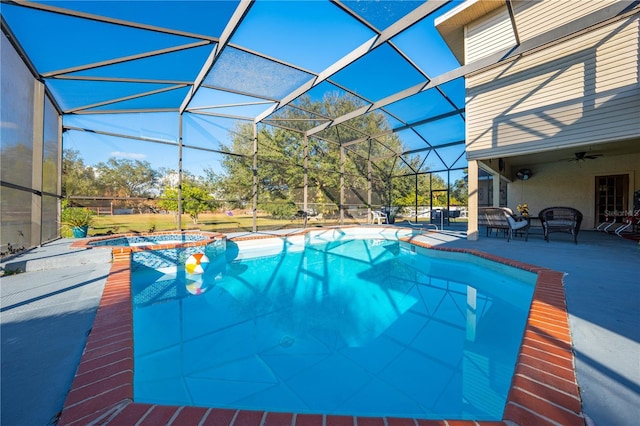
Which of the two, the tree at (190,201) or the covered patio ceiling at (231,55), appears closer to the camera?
the covered patio ceiling at (231,55)

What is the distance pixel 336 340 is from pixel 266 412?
1.52 metres

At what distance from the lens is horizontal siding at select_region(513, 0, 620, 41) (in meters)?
4.75

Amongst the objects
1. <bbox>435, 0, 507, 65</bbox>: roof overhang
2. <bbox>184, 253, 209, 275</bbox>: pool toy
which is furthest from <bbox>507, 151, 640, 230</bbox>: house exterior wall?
<bbox>184, 253, 209, 275</bbox>: pool toy

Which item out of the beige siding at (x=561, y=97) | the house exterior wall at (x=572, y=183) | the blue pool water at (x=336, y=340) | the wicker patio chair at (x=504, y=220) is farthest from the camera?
the house exterior wall at (x=572, y=183)

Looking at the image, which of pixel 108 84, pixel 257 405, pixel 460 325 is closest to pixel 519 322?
pixel 460 325

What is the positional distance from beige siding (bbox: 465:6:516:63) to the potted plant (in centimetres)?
1081

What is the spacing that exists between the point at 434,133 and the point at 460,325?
9.24 m

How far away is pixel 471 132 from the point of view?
6336 mm

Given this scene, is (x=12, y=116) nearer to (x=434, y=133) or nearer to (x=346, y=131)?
(x=346, y=131)

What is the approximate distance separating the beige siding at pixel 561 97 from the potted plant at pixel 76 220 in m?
10.3

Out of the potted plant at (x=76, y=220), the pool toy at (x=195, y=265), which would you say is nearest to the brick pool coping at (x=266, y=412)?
the pool toy at (x=195, y=265)

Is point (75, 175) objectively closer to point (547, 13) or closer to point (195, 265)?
point (195, 265)

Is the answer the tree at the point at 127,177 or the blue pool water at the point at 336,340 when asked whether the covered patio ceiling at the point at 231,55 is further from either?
the blue pool water at the point at 336,340

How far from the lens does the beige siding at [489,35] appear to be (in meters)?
5.54
